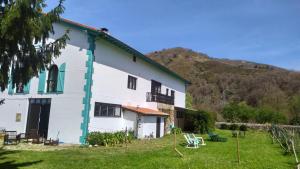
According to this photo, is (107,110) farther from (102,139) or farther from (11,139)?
(11,139)

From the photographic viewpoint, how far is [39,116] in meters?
18.8

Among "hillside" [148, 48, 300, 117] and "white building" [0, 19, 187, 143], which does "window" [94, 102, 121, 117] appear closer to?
"white building" [0, 19, 187, 143]

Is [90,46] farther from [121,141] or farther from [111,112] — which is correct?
[121,141]

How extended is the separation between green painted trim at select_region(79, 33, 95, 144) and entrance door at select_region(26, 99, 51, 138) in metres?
2.91

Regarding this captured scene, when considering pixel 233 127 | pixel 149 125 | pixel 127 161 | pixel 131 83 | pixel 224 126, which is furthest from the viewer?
pixel 224 126

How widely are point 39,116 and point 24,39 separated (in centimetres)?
1180

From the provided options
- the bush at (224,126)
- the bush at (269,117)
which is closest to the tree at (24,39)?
the bush at (224,126)

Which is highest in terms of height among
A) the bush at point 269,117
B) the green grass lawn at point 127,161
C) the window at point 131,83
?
the window at point 131,83

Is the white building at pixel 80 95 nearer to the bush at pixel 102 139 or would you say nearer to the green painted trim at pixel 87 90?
the green painted trim at pixel 87 90

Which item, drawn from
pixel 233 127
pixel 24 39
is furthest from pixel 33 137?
pixel 233 127

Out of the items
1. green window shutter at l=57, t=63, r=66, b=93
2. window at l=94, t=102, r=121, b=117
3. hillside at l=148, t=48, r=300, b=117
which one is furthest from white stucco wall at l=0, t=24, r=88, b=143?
hillside at l=148, t=48, r=300, b=117

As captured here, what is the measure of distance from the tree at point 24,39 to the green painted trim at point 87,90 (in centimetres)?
850

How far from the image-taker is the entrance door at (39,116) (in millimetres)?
18509

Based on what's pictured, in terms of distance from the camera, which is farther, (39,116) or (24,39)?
(39,116)
